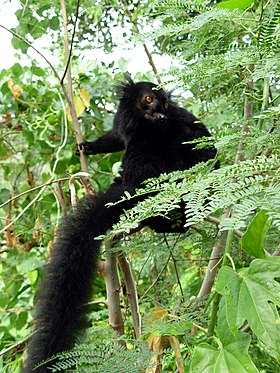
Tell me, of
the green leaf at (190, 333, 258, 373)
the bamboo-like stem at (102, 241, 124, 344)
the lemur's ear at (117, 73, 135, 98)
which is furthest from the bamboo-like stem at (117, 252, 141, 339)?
the lemur's ear at (117, 73, 135, 98)

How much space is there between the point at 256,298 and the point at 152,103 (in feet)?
6.66

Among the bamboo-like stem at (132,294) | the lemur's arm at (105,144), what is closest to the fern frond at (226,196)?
the bamboo-like stem at (132,294)

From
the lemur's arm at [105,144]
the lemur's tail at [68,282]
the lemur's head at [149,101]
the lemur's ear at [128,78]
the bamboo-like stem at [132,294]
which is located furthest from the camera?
the lemur's ear at [128,78]

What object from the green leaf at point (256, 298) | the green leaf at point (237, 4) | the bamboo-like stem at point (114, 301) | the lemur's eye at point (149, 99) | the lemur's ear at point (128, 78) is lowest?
the bamboo-like stem at point (114, 301)

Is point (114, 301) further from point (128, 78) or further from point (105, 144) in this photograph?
point (128, 78)

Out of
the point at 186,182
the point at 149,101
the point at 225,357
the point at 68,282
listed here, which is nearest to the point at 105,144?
the point at 149,101

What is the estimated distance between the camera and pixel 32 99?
3262mm

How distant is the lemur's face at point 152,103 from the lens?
286 centimetres

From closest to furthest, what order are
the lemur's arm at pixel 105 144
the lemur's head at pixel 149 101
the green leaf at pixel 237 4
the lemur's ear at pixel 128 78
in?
the green leaf at pixel 237 4
the lemur's head at pixel 149 101
the lemur's arm at pixel 105 144
the lemur's ear at pixel 128 78

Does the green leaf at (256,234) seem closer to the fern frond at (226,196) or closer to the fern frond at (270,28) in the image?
the fern frond at (226,196)

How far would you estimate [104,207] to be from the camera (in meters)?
2.10

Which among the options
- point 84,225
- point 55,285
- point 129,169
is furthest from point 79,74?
point 55,285

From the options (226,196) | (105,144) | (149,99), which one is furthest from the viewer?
(105,144)

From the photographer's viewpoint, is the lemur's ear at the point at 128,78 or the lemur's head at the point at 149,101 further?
the lemur's ear at the point at 128,78
